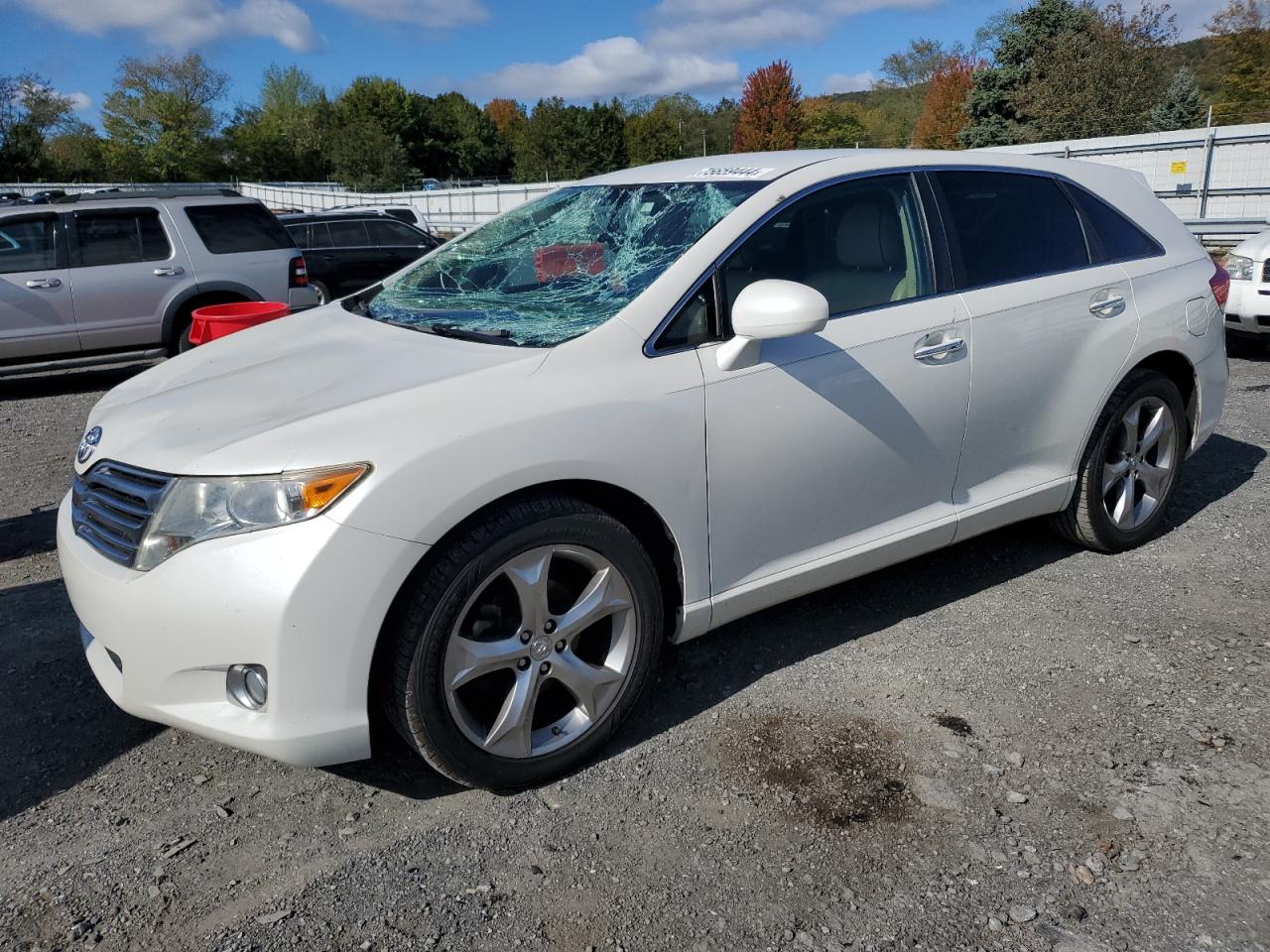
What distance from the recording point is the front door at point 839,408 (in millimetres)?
3029

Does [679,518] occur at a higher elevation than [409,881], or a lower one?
higher

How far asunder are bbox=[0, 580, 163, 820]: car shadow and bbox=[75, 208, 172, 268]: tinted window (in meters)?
6.16

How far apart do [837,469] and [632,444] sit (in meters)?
0.79

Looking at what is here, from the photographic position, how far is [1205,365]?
4.46 m

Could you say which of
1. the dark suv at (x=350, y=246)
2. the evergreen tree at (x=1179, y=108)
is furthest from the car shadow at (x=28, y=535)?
the evergreen tree at (x=1179, y=108)

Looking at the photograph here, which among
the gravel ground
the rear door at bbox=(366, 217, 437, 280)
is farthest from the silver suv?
the gravel ground

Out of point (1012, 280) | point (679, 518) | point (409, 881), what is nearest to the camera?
point (409, 881)

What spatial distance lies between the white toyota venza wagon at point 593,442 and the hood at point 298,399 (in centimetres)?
1

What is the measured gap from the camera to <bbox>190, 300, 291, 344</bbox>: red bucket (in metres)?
4.96

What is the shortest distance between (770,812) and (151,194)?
9425mm

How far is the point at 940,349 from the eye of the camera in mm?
3424

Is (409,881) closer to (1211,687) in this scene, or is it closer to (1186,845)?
(1186,845)

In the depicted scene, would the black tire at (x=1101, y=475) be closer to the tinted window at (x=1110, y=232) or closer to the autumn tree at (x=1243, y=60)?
the tinted window at (x=1110, y=232)

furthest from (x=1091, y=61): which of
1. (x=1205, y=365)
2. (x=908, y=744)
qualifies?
(x=908, y=744)
